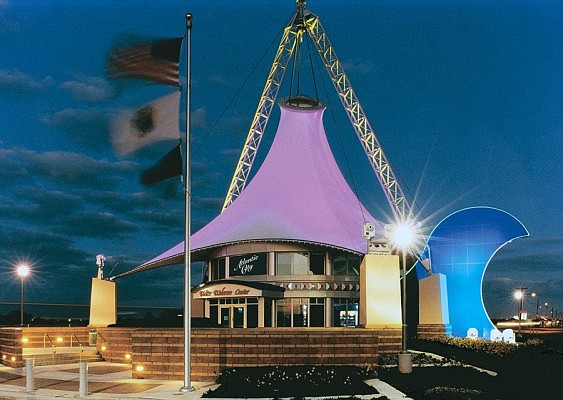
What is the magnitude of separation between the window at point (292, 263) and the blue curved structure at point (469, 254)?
9567 mm

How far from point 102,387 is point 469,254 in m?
30.9

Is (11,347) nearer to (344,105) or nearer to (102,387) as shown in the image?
(102,387)

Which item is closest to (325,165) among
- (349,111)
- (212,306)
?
(212,306)

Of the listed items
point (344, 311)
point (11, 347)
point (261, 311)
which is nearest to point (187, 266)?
point (11, 347)

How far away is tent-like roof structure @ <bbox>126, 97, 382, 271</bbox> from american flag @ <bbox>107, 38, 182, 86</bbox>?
27.4m

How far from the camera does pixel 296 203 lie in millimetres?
48906

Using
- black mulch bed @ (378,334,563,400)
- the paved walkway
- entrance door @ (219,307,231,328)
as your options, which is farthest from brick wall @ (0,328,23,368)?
entrance door @ (219,307,231,328)

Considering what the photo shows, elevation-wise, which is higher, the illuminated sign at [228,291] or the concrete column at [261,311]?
the illuminated sign at [228,291]

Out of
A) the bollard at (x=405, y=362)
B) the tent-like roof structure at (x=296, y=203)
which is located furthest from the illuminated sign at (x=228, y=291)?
the bollard at (x=405, y=362)

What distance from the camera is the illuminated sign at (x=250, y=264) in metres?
49.3

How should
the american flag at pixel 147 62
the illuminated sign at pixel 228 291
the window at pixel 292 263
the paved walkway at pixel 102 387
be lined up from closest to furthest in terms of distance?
the paved walkway at pixel 102 387, the american flag at pixel 147 62, the illuminated sign at pixel 228 291, the window at pixel 292 263

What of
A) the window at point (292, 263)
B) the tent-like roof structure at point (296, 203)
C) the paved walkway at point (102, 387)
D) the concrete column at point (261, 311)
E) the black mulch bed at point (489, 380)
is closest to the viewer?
the black mulch bed at point (489, 380)

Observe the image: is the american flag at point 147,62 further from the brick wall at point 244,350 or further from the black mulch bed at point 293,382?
the black mulch bed at point 293,382

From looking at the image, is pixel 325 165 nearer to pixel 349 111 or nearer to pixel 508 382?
pixel 349 111
